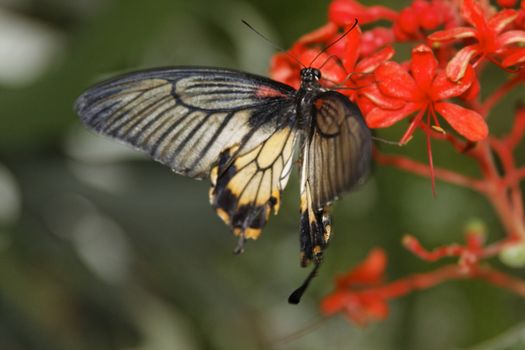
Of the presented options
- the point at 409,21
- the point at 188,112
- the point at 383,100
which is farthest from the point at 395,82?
the point at 188,112

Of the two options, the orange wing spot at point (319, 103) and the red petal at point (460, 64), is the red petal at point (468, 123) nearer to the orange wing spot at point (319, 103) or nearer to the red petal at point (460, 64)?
the red petal at point (460, 64)

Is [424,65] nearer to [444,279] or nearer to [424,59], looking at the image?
[424,59]

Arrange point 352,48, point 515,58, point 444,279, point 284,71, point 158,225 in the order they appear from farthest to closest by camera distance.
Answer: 1. point 158,225
2. point 444,279
3. point 284,71
4. point 352,48
5. point 515,58

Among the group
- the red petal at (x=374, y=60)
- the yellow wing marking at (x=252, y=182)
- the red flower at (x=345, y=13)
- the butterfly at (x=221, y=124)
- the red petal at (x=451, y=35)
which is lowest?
the yellow wing marking at (x=252, y=182)

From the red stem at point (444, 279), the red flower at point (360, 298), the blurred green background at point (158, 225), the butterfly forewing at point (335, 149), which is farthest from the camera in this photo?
the blurred green background at point (158, 225)

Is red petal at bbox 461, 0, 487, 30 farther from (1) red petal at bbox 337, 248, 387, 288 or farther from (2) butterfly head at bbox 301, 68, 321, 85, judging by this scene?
(1) red petal at bbox 337, 248, 387, 288

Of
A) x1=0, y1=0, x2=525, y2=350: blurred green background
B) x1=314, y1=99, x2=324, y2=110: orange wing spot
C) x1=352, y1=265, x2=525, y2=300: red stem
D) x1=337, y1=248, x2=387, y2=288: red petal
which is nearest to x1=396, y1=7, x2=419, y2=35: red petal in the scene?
x1=314, y1=99, x2=324, y2=110: orange wing spot

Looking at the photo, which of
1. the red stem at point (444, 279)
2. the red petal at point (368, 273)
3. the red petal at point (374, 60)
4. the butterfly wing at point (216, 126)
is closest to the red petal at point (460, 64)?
the red petal at point (374, 60)
